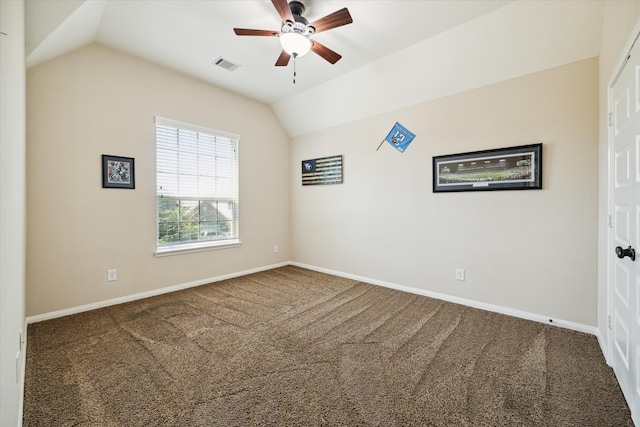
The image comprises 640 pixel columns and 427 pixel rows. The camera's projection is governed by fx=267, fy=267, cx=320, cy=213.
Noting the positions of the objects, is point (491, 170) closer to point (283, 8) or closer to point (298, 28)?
point (298, 28)

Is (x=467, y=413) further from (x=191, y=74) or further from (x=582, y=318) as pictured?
(x=191, y=74)

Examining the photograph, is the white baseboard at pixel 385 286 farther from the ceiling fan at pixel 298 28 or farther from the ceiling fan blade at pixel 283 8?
the ceiling fan blade at pixel 283 8

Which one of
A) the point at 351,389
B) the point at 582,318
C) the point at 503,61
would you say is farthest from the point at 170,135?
the point at 582,318

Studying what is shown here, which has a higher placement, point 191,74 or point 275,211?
point 191,74

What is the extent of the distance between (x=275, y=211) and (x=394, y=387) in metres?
3.72

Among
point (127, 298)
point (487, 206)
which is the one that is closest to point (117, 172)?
point (127, 298)

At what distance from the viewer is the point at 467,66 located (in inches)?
114

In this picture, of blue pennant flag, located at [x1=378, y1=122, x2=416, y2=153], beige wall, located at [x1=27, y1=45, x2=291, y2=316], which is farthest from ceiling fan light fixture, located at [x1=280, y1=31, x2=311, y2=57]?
beige wall, located at [x1=27, y1=45, x2=291, y2=316]

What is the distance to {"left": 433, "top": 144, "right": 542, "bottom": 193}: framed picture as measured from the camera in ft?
8.95

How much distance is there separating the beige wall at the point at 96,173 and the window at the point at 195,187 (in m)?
0.14

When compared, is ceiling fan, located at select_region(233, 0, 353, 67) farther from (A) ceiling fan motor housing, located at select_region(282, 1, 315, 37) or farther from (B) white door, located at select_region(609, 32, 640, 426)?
(B) white door, located at select_region(609, 32, 640, 426)

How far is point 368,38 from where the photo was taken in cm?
287

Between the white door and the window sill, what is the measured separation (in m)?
4.24

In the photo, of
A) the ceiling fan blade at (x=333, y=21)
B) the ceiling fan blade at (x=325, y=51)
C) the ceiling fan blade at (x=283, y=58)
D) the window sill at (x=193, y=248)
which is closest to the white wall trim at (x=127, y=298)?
the window sill at (x=193, y=248)
